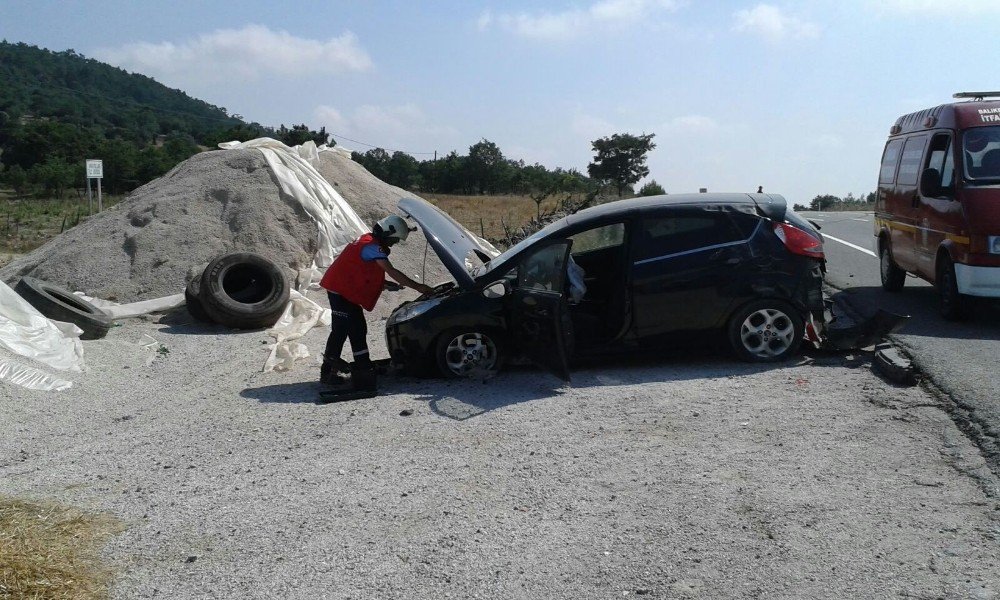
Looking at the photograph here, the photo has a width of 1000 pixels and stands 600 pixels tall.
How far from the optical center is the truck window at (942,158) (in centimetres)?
1080

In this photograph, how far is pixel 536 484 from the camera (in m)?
5.89

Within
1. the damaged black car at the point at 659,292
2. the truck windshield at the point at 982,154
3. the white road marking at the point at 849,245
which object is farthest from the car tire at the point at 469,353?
the white road marking at the point at 849,245

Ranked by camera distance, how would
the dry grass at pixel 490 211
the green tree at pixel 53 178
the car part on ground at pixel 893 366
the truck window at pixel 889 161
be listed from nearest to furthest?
the car part on ground at pixel 893 366, the truck window at pixel 889 161, the dry grass at pixel 490 211, the green tree at pixel 53 178

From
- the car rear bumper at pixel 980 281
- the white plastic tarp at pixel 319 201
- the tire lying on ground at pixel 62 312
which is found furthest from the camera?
the white plastic tarp at pixel 319 201

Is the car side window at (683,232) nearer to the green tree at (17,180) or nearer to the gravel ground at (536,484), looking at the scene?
the gravel ground at (536,484)

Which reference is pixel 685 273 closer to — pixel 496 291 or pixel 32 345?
pixel 496 291

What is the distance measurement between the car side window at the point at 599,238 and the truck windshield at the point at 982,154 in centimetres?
433

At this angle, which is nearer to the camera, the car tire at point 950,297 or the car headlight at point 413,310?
the car headlight at point 413,310

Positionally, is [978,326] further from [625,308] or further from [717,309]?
[625,308]

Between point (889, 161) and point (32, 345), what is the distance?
11341 mm

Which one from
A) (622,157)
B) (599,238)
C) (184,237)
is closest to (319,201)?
(184,237)

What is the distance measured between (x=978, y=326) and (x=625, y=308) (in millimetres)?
4275

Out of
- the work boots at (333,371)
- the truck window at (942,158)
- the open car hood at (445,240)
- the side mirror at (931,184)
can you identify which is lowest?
the work boots at (333,371)

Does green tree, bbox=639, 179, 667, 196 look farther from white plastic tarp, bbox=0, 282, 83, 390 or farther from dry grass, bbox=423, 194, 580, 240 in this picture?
white plastic tarp, bbox=0, 282, 83, 390
